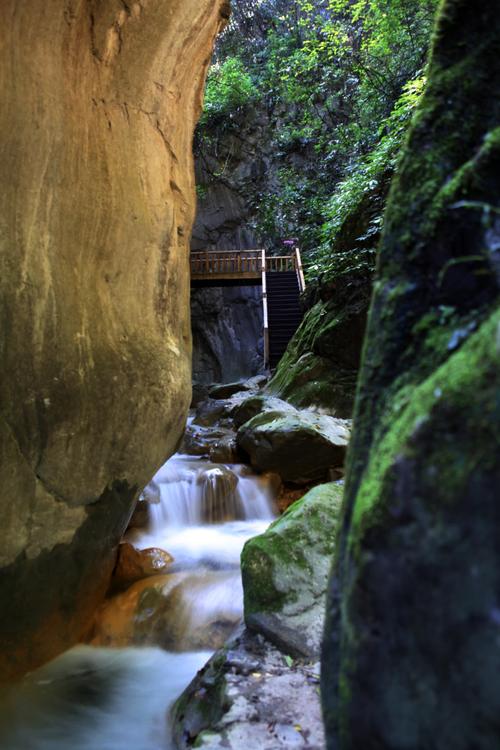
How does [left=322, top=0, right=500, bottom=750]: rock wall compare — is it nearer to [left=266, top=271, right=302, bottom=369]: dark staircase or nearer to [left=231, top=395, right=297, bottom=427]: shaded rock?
[left=231, top=395, right=297, bottom=427]: shaded rock

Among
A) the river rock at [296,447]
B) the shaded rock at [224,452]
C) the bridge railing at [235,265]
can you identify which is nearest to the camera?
the river rock at [296,447]

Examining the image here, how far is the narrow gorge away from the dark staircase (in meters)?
5.82

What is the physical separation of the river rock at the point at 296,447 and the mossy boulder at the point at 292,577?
3.29 m

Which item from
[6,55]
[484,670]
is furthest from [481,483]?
[6,55]

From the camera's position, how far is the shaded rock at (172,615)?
14.4 ft

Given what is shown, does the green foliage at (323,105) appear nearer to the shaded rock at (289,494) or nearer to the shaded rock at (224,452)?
the shaded rock at (224,452)

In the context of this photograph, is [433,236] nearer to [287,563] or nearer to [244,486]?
[287,563]

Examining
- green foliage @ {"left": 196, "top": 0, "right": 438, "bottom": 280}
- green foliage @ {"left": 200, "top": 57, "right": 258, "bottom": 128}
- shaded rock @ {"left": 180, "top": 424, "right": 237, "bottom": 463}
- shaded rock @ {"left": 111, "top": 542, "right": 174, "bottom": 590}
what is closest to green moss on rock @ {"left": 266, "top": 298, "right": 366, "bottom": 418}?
green foliage @ {"left": 196, "top": 0, "right": 438, "bottom": 280}

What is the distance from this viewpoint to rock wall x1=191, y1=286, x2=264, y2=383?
25141mm

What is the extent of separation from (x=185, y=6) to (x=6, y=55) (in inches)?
71.2

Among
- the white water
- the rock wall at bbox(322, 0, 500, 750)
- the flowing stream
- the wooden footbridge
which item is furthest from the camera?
the wooden footbridge

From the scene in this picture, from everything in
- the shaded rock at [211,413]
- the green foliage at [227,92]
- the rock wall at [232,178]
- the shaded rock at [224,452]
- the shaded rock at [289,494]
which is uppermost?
the green foliage at [227,92]

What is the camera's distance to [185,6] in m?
Result: 4.62

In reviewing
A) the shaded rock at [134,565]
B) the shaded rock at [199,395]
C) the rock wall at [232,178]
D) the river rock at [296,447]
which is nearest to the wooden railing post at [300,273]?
the shaded rock at [199,395]
